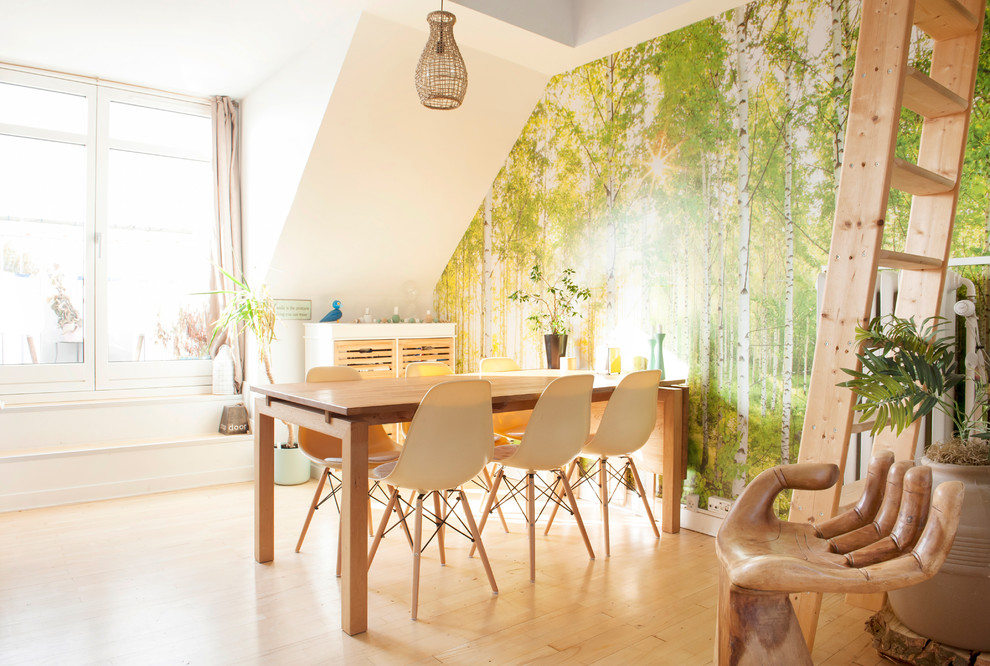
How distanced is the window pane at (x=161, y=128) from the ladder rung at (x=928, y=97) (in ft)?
14.9

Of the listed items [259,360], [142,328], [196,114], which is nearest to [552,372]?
[259,360]

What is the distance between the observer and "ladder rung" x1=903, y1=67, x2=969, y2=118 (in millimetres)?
2137

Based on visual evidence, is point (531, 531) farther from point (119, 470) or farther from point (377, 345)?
point (119, 470)

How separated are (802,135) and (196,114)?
13.6 feet

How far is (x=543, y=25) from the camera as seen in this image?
3.78 metres

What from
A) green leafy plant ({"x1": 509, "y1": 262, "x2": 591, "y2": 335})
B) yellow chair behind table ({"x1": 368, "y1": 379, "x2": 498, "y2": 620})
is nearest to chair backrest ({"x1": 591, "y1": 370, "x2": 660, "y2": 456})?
yellow chair behind table ({"x1": 368, "y1": 379, "x2": 498, "y2": 620})

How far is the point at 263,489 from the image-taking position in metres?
3.04

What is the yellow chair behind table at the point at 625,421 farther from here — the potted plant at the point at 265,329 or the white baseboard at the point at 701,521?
the potted plant at the point at 265,329

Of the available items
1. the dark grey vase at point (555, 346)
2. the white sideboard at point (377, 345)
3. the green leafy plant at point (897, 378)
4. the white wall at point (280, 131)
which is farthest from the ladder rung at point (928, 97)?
the white sideboard at point (377, 345)

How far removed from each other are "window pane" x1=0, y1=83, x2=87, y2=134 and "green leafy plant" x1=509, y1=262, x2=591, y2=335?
318cm

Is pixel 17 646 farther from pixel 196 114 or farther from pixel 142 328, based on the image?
pixel 196 114

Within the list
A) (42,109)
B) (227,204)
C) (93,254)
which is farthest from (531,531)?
(42,109)

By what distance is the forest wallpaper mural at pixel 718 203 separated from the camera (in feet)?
10.1

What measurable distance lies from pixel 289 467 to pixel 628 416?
247 cm
